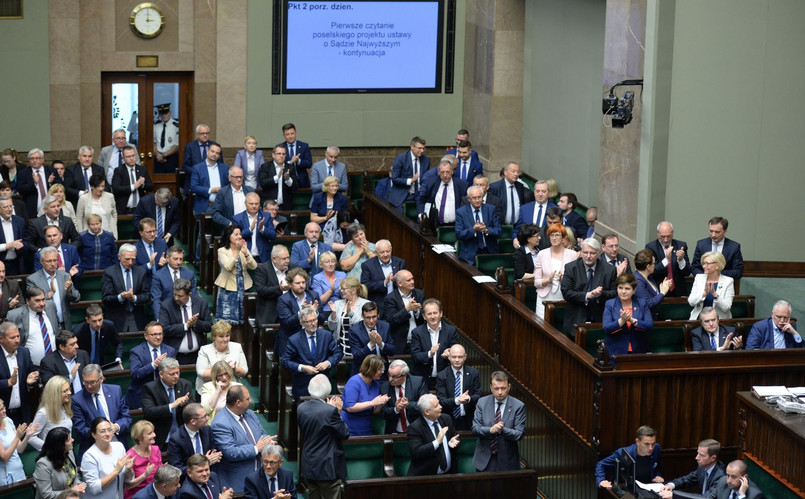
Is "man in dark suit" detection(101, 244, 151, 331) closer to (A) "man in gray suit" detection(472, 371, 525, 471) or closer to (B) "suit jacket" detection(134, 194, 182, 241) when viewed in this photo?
(B) "suit jacket" detection(134, 194, 182, 241)

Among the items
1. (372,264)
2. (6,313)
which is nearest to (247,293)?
(372,264)

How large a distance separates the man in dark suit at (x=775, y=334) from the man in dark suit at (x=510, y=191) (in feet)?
13.1

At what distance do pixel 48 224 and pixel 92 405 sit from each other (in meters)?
3.71

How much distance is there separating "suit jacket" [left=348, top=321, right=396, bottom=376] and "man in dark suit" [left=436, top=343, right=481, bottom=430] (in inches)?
26.4

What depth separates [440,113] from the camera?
18.4m

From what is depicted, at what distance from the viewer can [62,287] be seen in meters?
11.1

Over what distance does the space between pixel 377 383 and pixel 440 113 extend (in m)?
9.25

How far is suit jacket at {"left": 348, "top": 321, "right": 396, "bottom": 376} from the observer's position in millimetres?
10375

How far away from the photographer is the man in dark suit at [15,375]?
961 cm

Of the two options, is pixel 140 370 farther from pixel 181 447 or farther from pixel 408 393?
pixel 408 393

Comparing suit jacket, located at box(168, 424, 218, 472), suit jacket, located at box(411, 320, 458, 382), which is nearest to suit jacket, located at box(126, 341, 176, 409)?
suit jacket, located at box(168, 424, 218, 472)

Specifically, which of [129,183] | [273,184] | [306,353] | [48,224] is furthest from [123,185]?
[306,353]

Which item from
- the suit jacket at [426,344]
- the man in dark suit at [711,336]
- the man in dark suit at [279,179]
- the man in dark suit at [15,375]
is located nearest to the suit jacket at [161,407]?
the man in dark suit at [15,375]

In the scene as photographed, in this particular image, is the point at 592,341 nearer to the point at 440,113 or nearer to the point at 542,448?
the point at 542,448
